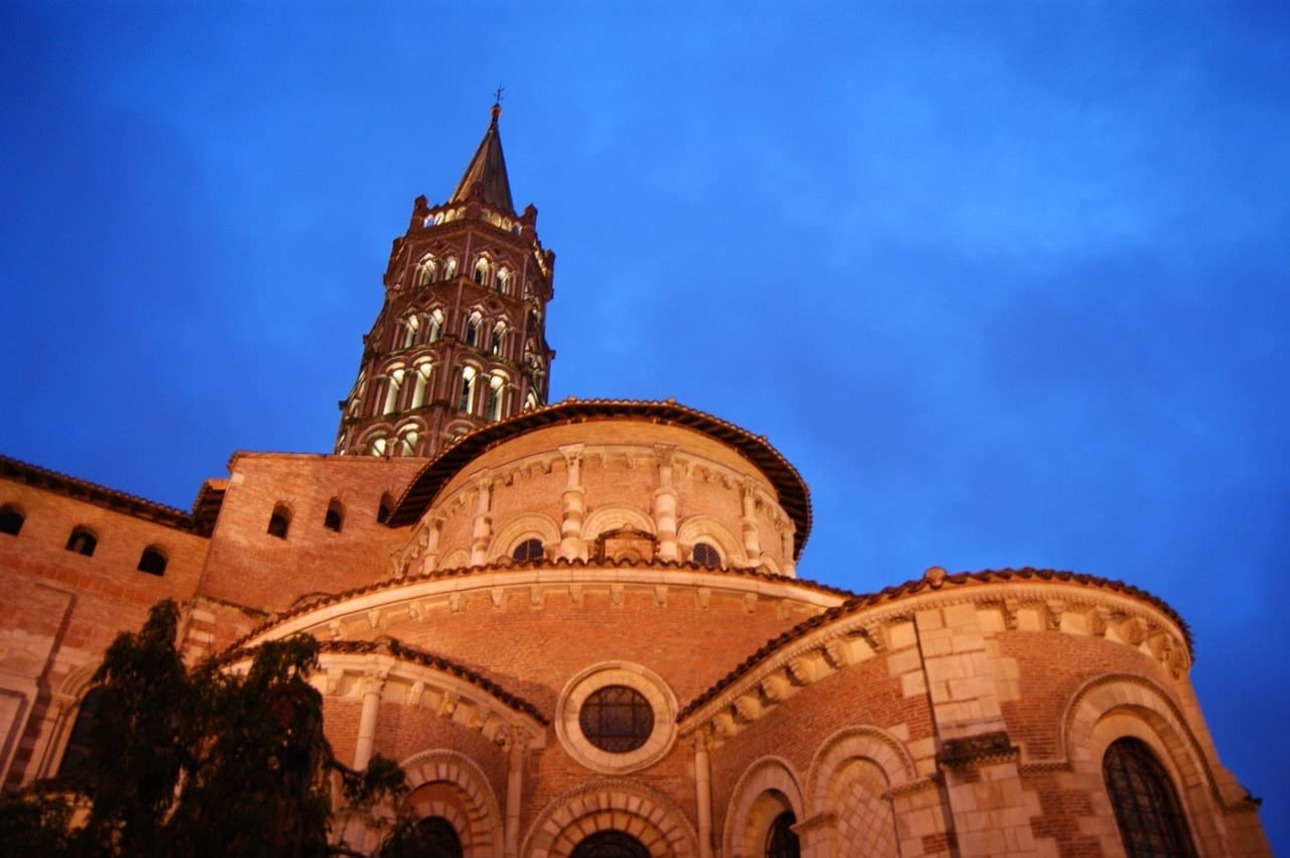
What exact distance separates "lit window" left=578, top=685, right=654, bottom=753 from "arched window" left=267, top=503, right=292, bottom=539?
42.6 feet

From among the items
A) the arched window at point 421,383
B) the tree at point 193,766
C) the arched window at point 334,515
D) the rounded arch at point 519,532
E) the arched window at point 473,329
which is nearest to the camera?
the tree at point 193,766

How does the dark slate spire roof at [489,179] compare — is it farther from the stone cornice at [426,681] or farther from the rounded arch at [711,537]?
the stone cornice at [426,681]

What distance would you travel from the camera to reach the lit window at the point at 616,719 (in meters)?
16.9

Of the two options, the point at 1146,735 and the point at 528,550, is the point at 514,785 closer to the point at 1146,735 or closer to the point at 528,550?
the point at 528,550

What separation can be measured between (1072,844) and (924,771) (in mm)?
1725

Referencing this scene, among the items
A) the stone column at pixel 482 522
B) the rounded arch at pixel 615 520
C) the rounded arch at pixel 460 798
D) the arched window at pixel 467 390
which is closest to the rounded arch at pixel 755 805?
the rounded arch at pixel 460 798

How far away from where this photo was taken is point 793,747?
14.0 m

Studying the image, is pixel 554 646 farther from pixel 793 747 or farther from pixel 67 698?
pixel 67 698

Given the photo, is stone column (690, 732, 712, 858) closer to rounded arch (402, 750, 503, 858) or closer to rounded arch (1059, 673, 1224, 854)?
rounded arch (402, 750, 503, 858)

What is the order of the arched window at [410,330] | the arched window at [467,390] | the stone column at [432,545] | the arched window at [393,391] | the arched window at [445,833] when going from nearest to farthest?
1. the arched window at [445,833]
2. the stone column at [432,545]
3. the arched window at [467,390]
4. the arched window at [393,391]
5. the arched window at [410,330]

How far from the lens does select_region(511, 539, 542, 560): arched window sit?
2238 centimetres

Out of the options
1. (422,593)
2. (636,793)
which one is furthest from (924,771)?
(422,593)

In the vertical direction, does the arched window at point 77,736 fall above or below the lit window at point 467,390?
below

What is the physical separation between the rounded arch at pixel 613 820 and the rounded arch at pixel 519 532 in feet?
24.2
